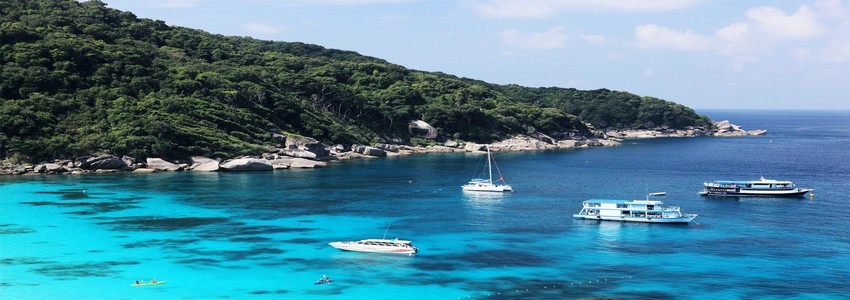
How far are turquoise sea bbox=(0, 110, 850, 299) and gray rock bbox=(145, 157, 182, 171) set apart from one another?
550cm

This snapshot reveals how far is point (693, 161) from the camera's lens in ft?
548

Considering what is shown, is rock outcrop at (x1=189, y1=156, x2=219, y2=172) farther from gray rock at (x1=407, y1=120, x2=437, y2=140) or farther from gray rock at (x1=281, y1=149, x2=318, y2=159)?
gray rock at (x1=407, y1=120, x2=437, y2=140)

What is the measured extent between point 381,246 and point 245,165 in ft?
228

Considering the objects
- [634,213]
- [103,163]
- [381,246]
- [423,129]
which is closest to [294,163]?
[103,163]

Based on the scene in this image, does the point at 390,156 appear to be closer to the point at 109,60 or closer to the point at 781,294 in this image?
the point at 109,60

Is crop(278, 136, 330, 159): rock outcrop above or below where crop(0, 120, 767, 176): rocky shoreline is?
above

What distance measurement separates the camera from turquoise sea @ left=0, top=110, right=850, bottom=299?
5797 centimetres

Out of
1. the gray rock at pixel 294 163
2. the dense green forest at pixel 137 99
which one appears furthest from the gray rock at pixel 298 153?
the dense green forest at pixel 137 99

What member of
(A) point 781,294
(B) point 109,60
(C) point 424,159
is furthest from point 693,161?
(B) point 109,60

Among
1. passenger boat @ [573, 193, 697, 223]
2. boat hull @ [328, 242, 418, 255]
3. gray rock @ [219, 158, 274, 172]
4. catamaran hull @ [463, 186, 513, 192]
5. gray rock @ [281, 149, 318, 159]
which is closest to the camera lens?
boat hull @ [328, 242, 418, 255]

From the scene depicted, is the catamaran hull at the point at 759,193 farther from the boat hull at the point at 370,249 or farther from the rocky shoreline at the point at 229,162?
the rocky shoreline at the point at 229,162

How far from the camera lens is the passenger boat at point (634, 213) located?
86938mm

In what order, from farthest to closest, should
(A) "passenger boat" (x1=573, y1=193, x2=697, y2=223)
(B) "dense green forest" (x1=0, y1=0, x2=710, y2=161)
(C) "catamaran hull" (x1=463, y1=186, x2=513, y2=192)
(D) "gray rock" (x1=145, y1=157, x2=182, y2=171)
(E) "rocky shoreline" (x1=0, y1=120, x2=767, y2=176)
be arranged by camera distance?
1. (B) "dense green forest" (x1=0, y1=0, x2=710, y2=161)
2. (D) "gray rock" (x1=145, y1=157, x2=182, y2=171)
3. (E) "rocky shoreline" (x1=0, y1=120, x2=767, y2=176)
4. (C) "catamaran hull" (x1=463, y1=186, x2=513, y2=192)
5. (A) "passenger boat" (x1=573, y1=193, x2=697, y2=223)

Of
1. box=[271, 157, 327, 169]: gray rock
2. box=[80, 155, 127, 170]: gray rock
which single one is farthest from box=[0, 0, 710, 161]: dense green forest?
box=[271, 157, 327, 169]: gray rock
